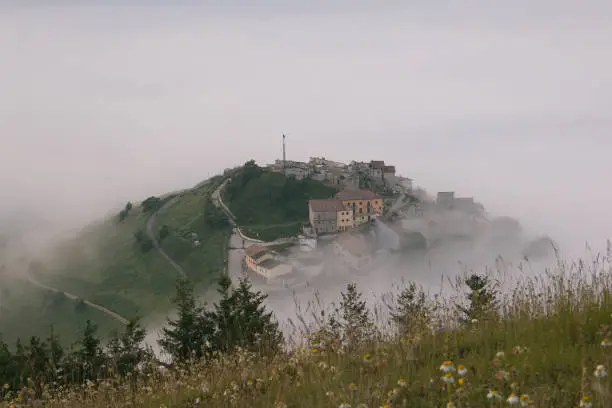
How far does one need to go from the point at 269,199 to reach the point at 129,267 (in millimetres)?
39081

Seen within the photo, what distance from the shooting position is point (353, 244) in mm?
131625

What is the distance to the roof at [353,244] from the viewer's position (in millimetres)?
128750

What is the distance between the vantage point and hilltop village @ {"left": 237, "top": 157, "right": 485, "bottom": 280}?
12556 centimetres

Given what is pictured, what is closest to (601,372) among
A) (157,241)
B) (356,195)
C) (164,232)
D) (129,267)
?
(356,195)

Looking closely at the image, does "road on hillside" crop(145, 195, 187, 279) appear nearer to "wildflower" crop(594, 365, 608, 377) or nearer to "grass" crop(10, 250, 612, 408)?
"grass" crop(10, 250, 612, 408)

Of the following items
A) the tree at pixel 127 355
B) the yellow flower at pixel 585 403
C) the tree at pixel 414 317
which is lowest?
the tree at pixel 127 355

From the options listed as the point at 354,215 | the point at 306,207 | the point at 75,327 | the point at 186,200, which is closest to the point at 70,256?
the point at 186,200

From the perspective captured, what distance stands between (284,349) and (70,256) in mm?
175299

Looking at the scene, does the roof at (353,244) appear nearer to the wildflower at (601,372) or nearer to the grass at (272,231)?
the grass at (272,231)

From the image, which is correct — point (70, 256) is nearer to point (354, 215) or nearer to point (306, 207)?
point (306, 207)

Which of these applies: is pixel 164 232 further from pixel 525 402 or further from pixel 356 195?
pixel 525 402

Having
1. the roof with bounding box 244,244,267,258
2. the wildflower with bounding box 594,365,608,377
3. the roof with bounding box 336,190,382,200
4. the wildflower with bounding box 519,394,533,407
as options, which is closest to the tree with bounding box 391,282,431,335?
the wildflower with bounding box 594,365,608,377

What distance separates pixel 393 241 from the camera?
438 ft

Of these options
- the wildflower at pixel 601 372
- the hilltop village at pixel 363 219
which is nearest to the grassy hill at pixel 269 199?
the hilltop village at pixel 363 219
